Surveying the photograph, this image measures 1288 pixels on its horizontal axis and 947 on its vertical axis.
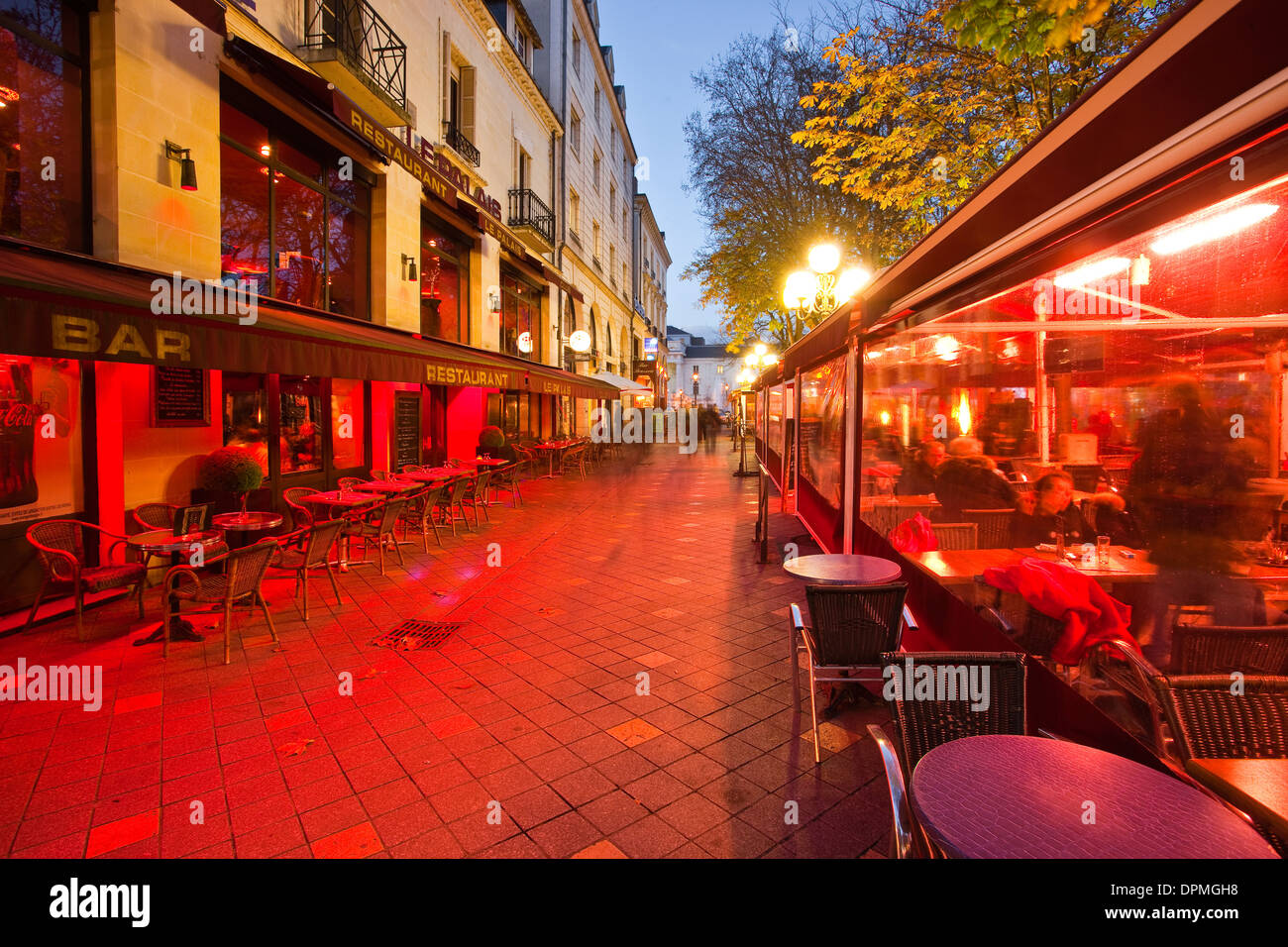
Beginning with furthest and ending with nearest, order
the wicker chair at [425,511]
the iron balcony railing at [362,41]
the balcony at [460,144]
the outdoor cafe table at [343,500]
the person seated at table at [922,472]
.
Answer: the balcony at [460,144] → the iron balcony railing at [362,41] → the wicker chair at [425,511] → the person seated at table at [922,472] → the outdoor cafe table at [343,500]

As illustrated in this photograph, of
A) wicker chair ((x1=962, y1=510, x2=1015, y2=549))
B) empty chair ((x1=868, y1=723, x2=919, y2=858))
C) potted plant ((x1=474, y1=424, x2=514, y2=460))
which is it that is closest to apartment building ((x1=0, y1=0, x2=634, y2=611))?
potted plant ((x1=474, y1=424, x2=514, y2=460))

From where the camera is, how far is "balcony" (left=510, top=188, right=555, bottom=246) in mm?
16781

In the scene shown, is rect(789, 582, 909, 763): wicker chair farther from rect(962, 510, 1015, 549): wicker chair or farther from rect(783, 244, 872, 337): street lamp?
rect(783, 244, 872, 337): street lamp

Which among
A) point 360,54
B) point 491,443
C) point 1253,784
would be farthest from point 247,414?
point 1253,784

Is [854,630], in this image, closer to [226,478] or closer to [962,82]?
[226,478]

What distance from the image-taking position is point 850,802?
9.44 ft

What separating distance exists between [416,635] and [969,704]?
4.20 metres

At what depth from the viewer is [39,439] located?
213 inches

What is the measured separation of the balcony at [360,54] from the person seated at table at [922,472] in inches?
388

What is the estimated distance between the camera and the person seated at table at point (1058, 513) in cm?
461

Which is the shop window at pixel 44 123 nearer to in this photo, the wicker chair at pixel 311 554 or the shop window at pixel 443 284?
the wicker chair at pixel 311 554

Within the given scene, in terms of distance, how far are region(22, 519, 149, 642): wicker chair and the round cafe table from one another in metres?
5.45

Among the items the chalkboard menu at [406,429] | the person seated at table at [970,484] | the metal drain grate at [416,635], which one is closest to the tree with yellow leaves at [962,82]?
the person seated at table at [970,484]
